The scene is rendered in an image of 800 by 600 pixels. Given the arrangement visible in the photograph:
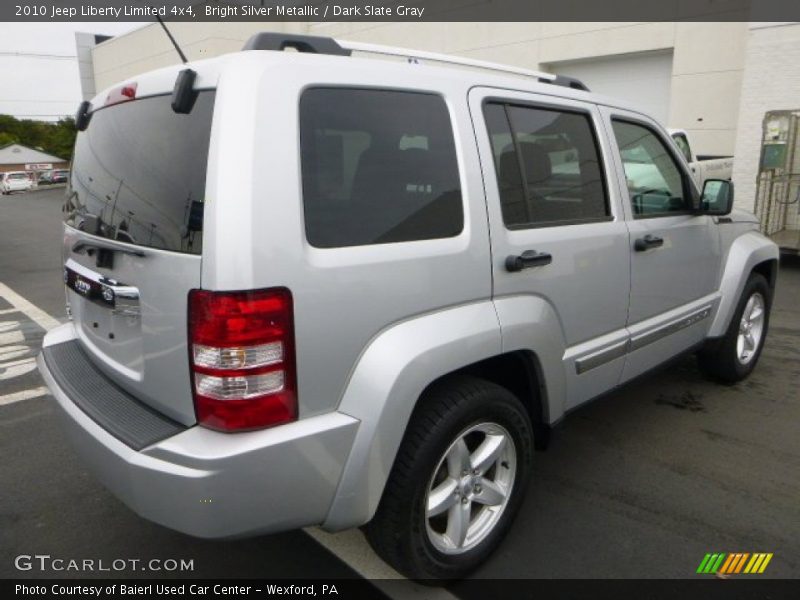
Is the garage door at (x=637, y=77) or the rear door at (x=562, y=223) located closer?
the rear door at (x=562, y=223)

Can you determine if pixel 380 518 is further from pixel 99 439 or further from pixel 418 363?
pixel 99 439

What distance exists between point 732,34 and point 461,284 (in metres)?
14.4

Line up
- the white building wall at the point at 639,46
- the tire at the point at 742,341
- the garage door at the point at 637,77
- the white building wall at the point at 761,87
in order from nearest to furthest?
the tire at the point at 742,341 < the white building wall at the point at 761,87 < the white building wall at the point at 639,46 < the garage door at the point at 637,77

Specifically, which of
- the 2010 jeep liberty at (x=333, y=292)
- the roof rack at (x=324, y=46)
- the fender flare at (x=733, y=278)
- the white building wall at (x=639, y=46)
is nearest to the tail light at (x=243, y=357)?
the 2010 jeep liberty at (x=333, y=292)

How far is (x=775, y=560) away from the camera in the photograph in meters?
2.47

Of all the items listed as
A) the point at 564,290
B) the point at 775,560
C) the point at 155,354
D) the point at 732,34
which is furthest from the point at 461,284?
the point at 732,34

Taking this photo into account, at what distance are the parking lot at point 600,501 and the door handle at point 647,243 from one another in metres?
0.79

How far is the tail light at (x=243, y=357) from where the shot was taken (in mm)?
1698

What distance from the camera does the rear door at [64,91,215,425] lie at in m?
1.80

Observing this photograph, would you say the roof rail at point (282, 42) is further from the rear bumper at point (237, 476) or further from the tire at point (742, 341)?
the tire at point (742, 341)

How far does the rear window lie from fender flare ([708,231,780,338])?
3.37m

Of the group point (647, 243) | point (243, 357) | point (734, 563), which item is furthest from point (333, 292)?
point (734, 563)

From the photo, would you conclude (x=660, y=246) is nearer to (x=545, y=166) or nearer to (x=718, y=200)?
(x=718, y=200)

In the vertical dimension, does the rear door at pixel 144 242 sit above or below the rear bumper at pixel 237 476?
above
